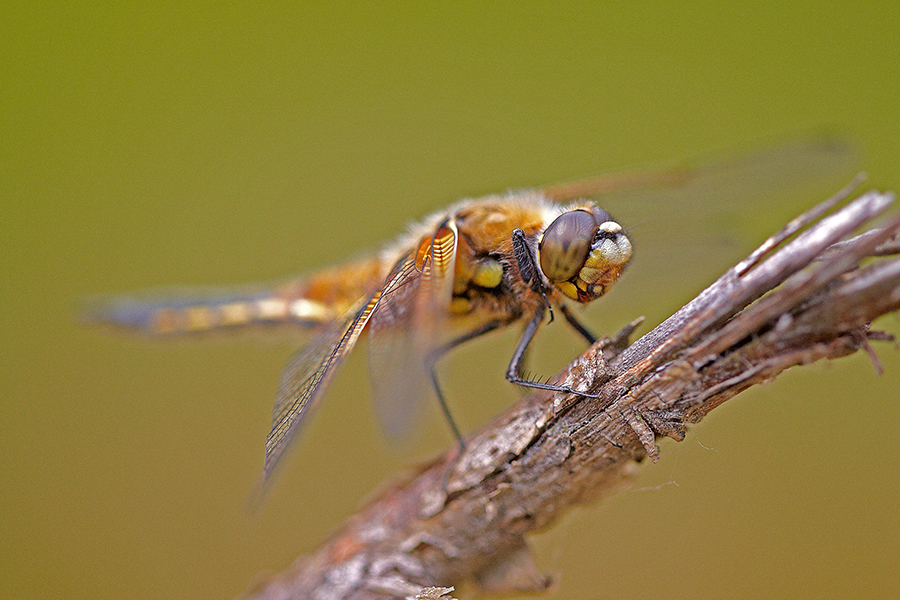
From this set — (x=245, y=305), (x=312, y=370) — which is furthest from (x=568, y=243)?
(x=245, y=305)

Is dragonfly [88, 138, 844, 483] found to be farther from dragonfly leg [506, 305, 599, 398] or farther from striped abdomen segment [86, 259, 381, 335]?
striped abdomen segment [86, 259, 381, 335]

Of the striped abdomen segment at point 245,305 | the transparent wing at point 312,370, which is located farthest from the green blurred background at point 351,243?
the transparent wing at point 312,370

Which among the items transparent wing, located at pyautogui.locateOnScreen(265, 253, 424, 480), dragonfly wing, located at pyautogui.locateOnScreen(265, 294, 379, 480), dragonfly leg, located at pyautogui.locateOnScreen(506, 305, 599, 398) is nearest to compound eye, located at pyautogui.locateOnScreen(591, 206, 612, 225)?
dragonfly leg, located at pyautogui.locateOnScreen(506, 305, 599, 398)

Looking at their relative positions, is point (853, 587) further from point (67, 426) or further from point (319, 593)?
point (67, 426)

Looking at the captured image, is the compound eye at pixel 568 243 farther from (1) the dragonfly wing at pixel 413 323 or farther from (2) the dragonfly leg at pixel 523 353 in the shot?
(1) the dragonfly wing at pixel 413 323

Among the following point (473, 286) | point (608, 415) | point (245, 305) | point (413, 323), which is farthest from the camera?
point (245, 305)

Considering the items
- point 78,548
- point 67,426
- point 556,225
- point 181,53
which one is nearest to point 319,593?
point 556,225

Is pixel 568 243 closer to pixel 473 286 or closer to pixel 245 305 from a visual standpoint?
pixel 473 286

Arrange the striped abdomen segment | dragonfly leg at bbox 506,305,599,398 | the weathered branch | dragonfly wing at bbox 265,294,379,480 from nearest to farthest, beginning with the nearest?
the weathered branch < dragonfly wing at bbox 265,294,379,480 < dragonfly leg at bbox 506,305,599,398 < the striped abdomen segment
